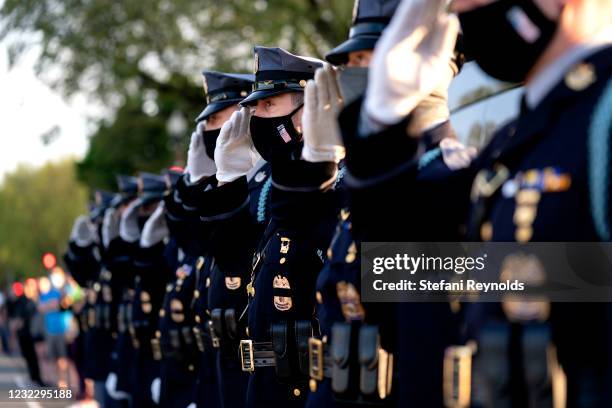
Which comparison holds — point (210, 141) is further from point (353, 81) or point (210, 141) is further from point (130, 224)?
point (130, 224)

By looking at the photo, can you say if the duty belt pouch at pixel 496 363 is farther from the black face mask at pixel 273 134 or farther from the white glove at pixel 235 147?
the white glove at pixel 235 147

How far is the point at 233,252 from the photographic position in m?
6.50

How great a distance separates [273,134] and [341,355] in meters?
1.92

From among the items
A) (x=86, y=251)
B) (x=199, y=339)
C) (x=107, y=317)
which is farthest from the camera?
(x=86, y=251)

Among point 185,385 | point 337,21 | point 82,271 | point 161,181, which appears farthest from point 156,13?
point 185,385

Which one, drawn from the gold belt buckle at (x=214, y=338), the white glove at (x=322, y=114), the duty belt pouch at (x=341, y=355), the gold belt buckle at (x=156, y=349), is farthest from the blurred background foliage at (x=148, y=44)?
the duty belt pouch at (x=341, y=355)

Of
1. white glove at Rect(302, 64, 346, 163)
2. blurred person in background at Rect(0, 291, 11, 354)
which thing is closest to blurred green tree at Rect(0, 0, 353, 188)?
white glove at Rect(302, 64, 346, 163)

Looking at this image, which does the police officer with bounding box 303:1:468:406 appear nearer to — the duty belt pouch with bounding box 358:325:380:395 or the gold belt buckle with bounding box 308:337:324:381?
the duty belt pouch with bounding box 358:325:380:395

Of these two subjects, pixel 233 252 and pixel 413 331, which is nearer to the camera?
pixel 413 331

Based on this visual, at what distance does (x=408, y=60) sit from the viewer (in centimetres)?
363

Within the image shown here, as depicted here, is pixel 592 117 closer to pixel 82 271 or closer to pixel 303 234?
pixel 303 234

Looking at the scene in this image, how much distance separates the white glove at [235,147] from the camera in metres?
6.32

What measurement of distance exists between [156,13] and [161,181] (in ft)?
29.6

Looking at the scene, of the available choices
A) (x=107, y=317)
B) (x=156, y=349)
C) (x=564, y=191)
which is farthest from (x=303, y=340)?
(x=107, y=317)
